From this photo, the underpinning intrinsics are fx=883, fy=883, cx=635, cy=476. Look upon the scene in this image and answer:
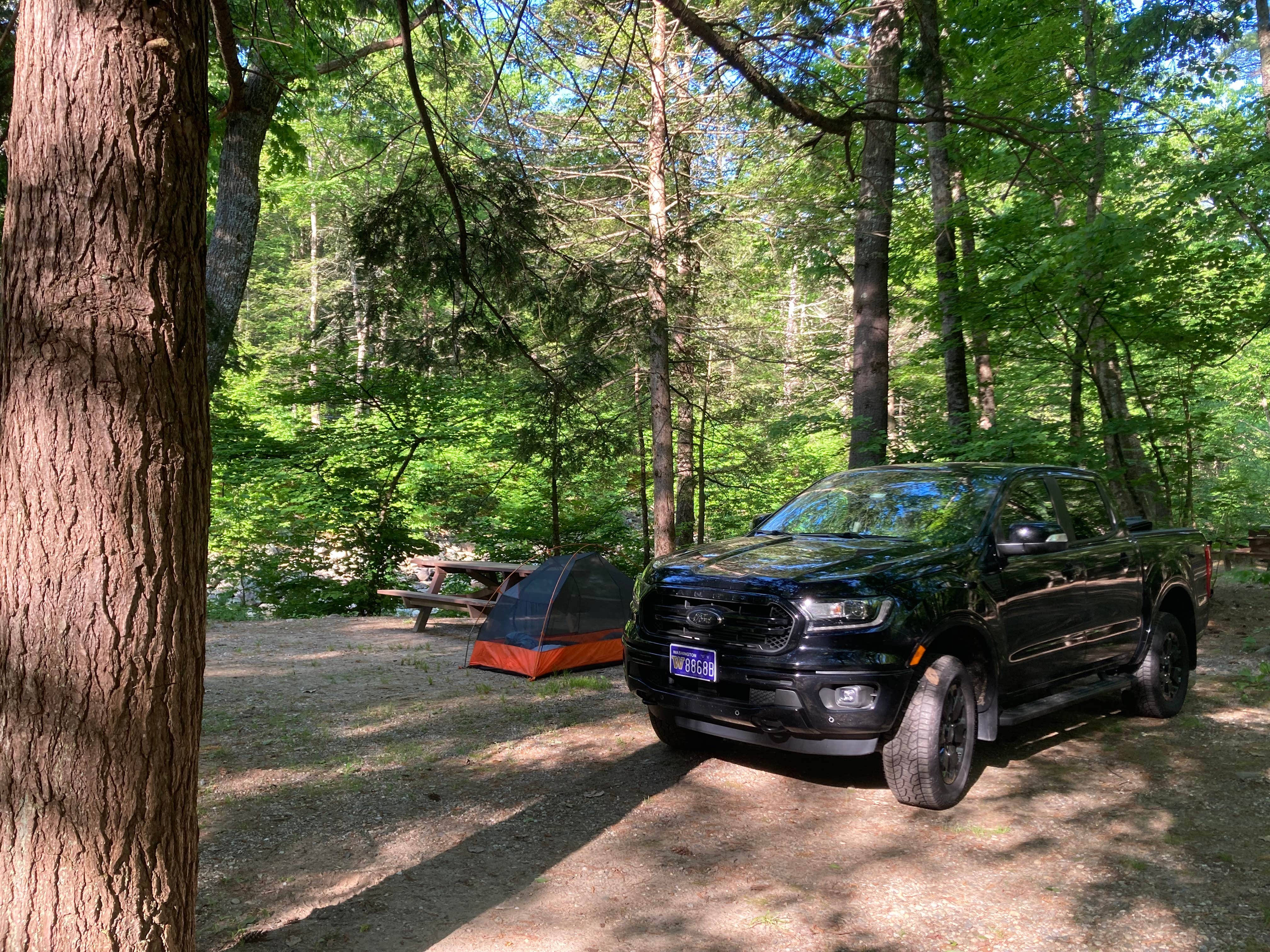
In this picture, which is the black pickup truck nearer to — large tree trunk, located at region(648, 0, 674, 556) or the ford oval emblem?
the ford oval emblem

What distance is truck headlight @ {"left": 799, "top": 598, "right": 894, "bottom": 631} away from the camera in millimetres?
4590

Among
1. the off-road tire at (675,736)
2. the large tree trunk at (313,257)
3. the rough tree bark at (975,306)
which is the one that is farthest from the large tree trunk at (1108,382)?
the large tree trunk at (313,257)

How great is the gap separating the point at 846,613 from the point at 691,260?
28.7 feet

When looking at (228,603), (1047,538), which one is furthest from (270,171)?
(1047,538)

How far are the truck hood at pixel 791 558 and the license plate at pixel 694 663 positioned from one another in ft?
1.36

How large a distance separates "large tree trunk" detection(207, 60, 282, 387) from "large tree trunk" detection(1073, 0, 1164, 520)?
8901 millimetres

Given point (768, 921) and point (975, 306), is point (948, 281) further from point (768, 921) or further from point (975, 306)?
point (768, 921)

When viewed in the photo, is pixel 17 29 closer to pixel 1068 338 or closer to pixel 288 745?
pixel 288 745

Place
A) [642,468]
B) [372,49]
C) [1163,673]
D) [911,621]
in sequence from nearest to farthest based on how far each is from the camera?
[911,621] < [1163,673] < [372,49] < [642,468]

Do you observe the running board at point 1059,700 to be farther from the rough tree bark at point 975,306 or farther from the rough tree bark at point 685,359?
the rough tree bark at point 685,359

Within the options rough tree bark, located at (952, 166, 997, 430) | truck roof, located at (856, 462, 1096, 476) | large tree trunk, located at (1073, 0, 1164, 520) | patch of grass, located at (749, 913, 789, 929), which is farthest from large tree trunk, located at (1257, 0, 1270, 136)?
patch of grass, located at (749, 913, 789, 929)

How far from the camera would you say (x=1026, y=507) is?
230 inches

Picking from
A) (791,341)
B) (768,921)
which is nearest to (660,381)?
(768,921)

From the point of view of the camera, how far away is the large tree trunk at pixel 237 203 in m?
9.16
